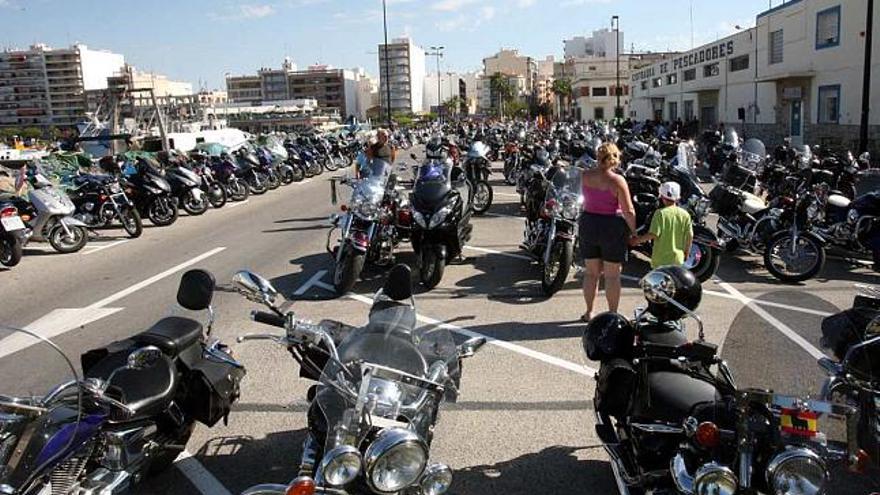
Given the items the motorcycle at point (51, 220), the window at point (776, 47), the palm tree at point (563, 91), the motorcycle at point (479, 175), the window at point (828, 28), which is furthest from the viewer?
the palm tree at point (563, 91)

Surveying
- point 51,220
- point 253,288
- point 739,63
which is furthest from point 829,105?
point 253,288

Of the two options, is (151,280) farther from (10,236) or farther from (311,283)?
(10,236)

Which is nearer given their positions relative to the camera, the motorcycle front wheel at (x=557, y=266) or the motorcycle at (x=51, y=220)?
the motorcycle front wheel at (x=557, y=266)

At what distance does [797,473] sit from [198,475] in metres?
3.08

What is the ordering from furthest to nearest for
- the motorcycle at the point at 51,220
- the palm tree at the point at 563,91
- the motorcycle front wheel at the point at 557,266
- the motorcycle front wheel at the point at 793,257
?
the palm tree at the point at 563,91
the motorcycle at the point at 51,220
the motorcycle front wheel at the point at 793,257
the motorcycle front wheel at the point at 557,266

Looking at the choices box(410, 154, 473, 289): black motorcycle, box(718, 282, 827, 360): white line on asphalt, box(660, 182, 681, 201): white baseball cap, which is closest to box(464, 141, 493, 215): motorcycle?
box(410, 154, 473, 289): black motorcycle

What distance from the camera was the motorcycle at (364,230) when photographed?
27.0 ft

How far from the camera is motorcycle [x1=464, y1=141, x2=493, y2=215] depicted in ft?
48.6

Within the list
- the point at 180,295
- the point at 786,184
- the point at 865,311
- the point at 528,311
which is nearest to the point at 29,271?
the point at 528,311

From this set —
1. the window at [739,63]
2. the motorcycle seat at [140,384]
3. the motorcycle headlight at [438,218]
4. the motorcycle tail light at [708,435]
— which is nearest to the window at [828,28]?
the window at [739,63]

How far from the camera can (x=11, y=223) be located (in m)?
10.6

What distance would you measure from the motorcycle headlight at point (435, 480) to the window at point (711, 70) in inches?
1785

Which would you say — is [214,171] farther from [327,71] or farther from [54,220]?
[327,71]

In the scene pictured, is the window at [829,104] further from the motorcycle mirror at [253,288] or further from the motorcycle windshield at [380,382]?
the motorcycle mirror at [253,288]
